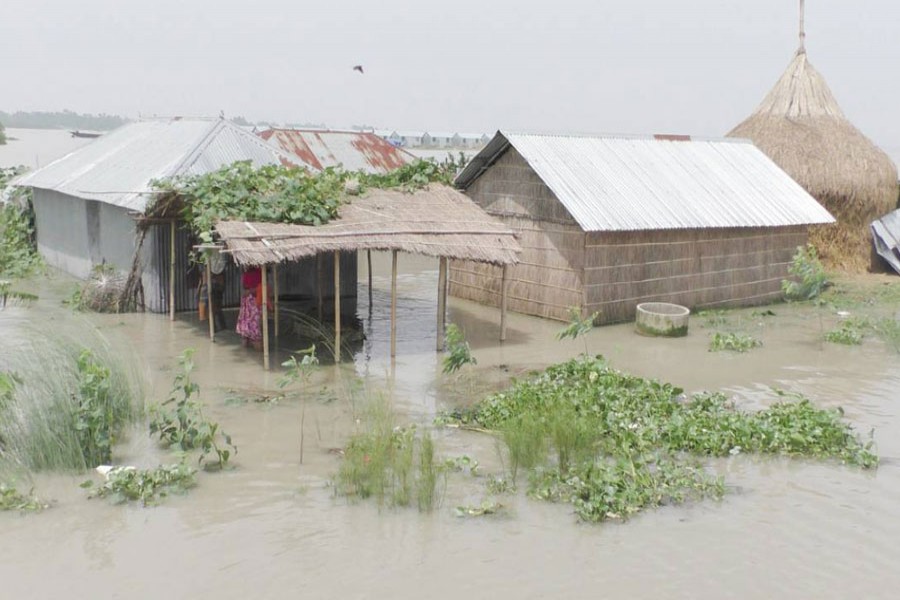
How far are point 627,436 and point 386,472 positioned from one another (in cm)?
231

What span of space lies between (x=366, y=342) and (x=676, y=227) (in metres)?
5.36

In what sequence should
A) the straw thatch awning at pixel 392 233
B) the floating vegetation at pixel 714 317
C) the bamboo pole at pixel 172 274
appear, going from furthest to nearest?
the floating vegetation at pixel 714 317 → the bamboo pole at pixel 172 274 → the straw thatch awning at pixel 392 233

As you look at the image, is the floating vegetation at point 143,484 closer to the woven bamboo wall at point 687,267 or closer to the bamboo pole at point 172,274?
the bamboo pole at point 172,274

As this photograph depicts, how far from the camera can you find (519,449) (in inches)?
302

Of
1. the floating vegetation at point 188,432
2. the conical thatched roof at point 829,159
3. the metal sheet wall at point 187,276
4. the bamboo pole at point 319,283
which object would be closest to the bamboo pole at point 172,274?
the metal sheet wall at point 187,276

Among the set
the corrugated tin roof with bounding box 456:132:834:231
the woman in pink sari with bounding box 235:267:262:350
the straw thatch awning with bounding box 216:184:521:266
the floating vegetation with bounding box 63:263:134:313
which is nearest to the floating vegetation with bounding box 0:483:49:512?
the straw thatch awning with bounding box 216:184:521:266

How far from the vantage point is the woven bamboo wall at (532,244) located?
1386 cm

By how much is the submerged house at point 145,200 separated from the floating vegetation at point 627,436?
19.7ft

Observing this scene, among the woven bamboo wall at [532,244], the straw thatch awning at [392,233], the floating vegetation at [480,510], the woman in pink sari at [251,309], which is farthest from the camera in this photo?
the woven bamboo wall at [532,244]

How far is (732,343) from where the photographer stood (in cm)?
1262

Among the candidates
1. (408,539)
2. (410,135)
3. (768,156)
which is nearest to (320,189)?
(408,539)

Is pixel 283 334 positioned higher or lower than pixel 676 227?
lower

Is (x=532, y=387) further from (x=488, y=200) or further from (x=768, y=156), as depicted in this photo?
(x=768, y=156)

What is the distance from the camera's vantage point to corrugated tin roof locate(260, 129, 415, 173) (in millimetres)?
22844
